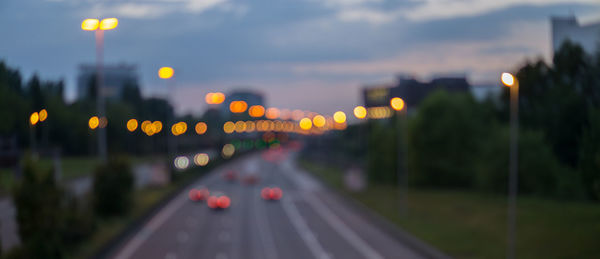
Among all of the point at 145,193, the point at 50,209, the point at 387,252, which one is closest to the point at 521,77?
the point at 387,252

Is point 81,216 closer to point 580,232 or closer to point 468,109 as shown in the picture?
point 580,232

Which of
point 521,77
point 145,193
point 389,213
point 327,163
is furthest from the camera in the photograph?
point 327,163

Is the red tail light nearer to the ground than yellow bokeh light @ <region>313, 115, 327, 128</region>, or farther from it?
nearer to the ground

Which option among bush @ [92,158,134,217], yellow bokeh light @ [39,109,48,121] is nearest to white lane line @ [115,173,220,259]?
bush @ [92,158,134,217]

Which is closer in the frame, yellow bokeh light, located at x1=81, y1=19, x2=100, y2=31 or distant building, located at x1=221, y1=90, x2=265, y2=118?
yellow bokeh light, located at x1=81, y1=19, x2=100, y2=31

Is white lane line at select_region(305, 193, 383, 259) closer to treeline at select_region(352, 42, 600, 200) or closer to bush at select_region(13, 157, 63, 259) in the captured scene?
treeline at select_region(352, 42, 600, 200)

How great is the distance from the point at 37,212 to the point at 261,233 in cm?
1339

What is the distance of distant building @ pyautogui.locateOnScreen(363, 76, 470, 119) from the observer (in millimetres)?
62719

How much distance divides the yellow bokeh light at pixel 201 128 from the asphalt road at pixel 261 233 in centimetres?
3540

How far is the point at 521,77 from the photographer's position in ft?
113

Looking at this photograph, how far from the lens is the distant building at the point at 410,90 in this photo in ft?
206

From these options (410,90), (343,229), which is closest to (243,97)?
(410,90)

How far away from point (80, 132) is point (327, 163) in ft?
215

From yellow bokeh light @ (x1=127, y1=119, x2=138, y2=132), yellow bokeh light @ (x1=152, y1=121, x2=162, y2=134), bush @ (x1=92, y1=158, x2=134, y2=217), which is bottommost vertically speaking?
bush @ (x1=92, y1=158, x2=134, y2=217)
